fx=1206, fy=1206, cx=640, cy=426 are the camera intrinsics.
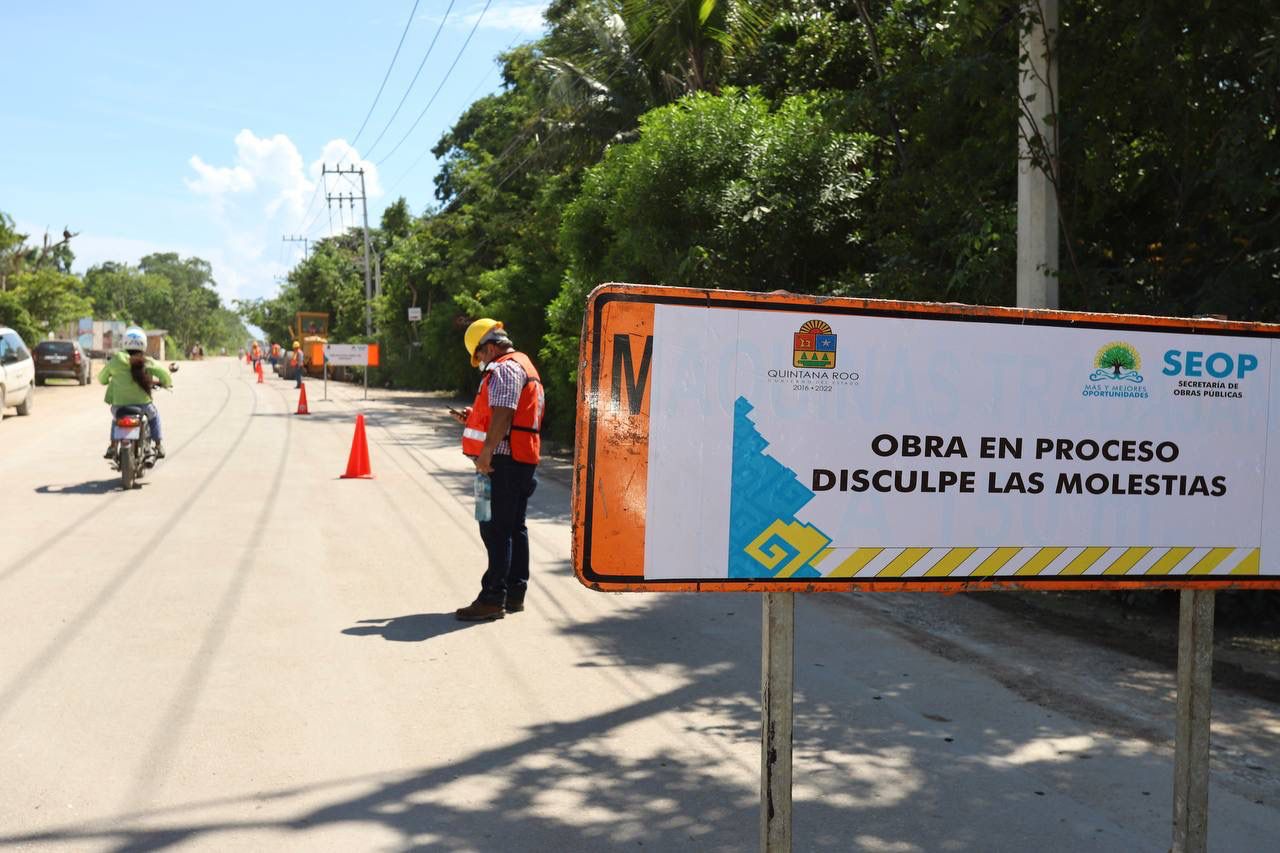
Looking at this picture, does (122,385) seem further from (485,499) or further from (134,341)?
(485,499)

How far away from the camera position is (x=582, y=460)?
308 cm

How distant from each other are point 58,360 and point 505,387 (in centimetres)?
3485

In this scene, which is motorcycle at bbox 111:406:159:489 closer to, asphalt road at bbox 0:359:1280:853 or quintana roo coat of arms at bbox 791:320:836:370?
asphalt road at bbox 0:359:1280:853

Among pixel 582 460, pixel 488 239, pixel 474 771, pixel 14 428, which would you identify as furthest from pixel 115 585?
pixel 488 239

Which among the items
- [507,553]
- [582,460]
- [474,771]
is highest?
[582,460]

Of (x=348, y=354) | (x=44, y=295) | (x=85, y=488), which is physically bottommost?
(x=85, y=488)

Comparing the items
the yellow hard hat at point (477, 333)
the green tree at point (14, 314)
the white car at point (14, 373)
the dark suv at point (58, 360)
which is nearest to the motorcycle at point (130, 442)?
the yellow hard hat at point (477, 333)

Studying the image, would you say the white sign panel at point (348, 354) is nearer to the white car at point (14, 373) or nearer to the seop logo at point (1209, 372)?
the white car at point (14, 373)

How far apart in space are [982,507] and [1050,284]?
5.29m

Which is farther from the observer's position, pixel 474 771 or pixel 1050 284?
pixel 1050 284

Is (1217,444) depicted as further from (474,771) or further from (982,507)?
(474,771)

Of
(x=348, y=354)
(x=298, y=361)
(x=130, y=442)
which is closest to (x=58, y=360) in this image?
(x=348, y=354)

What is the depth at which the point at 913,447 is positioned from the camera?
10.9ft

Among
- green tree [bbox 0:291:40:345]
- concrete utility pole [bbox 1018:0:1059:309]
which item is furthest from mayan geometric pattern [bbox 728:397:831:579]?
green tree [bbox 0:291:40:345]
